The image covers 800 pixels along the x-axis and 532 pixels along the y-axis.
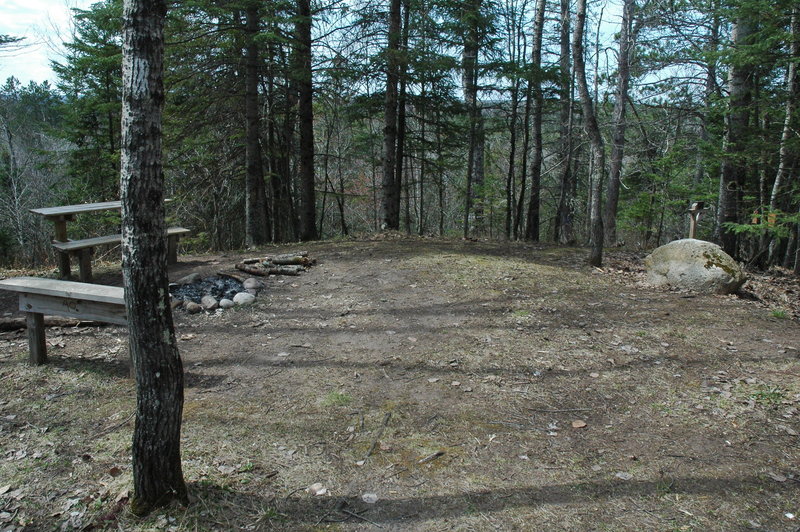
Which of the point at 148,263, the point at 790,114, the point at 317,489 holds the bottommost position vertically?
the point at 317,489

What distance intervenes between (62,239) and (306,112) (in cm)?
599

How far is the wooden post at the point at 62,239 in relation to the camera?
6.35 meters

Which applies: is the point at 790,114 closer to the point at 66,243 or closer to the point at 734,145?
the point at 734,145

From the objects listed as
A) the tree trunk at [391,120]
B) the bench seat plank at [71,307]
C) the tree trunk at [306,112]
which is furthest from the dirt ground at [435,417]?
the tree trunk at [306,112]

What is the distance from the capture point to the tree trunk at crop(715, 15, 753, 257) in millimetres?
8711

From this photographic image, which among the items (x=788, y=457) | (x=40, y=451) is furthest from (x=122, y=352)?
(x=788, y=457)

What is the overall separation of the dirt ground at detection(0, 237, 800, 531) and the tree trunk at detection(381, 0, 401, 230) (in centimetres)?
524

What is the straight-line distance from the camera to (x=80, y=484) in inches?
108

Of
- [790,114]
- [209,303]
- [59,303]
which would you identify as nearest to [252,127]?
[209,303]

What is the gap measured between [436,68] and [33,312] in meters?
7.86

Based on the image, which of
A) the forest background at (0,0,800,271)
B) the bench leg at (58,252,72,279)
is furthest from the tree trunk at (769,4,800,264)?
the bench leg at (58,252,72,279)

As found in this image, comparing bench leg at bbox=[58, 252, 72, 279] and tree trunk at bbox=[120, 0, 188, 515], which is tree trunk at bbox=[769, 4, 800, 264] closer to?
tree trunk at bbox=[120, 0, 188, 515]

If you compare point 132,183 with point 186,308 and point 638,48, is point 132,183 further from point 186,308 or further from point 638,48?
point 638,48

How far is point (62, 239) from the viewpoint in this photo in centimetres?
644
